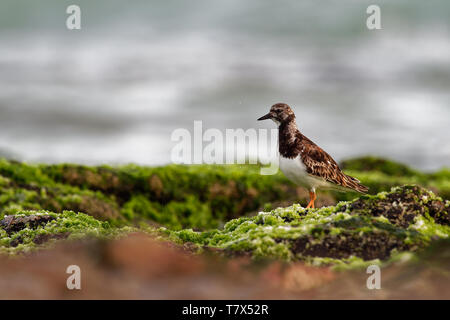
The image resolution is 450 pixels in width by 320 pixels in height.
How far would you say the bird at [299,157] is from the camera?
9.38m

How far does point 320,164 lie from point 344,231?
11.6ft

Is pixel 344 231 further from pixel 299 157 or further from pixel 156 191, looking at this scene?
pixel 156 191

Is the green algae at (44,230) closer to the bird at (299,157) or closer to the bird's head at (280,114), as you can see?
the bird at (299,157)

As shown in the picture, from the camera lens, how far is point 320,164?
9.55 metres

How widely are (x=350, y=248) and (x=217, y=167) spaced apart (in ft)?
41.6

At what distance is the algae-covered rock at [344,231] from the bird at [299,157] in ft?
6.21

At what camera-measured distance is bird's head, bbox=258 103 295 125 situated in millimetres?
9586
